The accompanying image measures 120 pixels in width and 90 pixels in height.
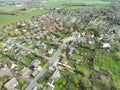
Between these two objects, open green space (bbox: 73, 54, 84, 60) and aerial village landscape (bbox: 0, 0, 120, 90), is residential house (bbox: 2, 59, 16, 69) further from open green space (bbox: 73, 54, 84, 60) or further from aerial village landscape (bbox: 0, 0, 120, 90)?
open green space (bbox: 73, 54, 84, 60)

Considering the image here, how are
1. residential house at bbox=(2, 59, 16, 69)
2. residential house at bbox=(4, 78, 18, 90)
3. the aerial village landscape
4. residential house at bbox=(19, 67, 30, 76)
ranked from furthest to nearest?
residential house at bbox=(2, 59, 16, 69) → residential house at bbox=(19, 67, 30, 76) → the aerial village landscape → residential house at bbox=(4, 78, 18, 90)

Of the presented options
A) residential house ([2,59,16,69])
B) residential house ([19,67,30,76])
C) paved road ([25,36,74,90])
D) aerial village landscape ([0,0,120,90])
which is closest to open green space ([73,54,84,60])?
aerial village landscape ([0,0,120,90])

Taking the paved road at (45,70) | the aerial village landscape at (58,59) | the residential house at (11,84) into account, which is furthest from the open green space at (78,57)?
the residential house at (11,84)

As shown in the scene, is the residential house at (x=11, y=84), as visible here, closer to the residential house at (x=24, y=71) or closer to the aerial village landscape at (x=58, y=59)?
the aerial village landscape at (x=58, y=59)

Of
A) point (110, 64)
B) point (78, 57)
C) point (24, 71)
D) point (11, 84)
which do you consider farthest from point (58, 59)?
point (11, 84)

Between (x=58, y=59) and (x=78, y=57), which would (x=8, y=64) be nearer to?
(x=58, y=59)

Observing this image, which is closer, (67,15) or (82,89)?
(82,89)

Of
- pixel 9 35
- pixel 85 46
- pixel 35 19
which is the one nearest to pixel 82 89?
pixel 85 46

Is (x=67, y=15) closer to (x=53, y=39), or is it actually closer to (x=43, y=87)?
(x=53, y=39)

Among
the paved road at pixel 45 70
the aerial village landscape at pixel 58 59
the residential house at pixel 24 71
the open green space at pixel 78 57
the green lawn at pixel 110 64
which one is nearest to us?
the paved road at pixel 45 70

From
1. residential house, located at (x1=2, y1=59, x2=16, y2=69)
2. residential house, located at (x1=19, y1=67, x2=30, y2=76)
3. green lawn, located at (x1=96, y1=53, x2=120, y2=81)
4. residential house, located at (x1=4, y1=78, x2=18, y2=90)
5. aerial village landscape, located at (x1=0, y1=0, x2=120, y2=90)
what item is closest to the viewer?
residential house, located at (x1=4, y1=78, x2=18, y2=90)

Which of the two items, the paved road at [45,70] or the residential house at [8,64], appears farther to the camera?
the residential house at [8,64]
